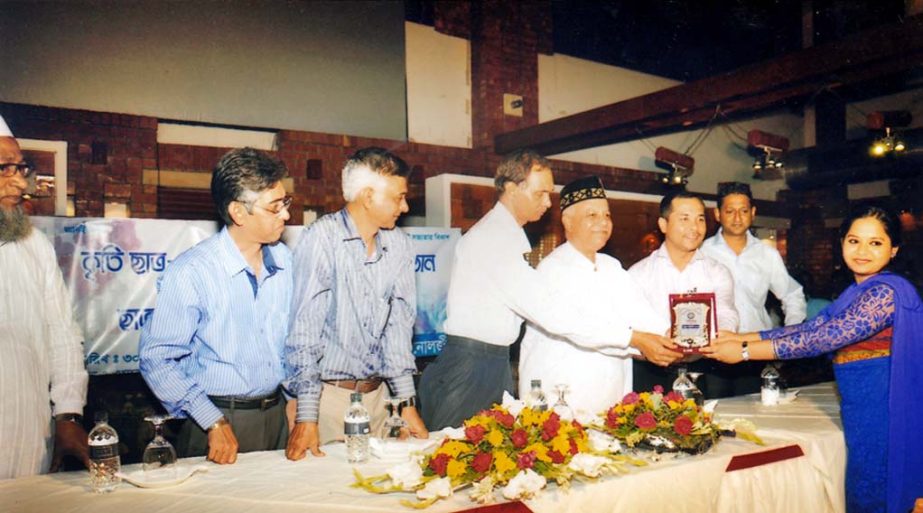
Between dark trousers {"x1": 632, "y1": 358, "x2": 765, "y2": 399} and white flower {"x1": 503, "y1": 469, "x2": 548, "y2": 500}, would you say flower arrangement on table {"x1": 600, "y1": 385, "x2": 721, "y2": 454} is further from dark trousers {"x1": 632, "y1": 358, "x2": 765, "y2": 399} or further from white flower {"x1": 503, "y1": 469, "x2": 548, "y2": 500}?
dark trousers {"x1": 632, "y1": 358, "x2": 765, "y2": 399}

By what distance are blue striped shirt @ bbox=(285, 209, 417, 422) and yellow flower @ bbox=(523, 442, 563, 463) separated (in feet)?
2.70

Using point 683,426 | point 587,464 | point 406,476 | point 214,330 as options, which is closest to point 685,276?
point 683,426

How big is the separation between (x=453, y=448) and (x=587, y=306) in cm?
165

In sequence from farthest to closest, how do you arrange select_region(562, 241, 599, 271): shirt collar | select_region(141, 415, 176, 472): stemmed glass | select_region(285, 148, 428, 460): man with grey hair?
select_region(562, 241, 599, 271): shirt collar
select_region(285, 148, 428, 460): man with grey hair
select_region(141, 415, 176, 472): stemmed glass

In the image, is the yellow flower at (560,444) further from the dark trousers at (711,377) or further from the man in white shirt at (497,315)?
the dark trousers at (711,377)

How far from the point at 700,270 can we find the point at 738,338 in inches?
39.3

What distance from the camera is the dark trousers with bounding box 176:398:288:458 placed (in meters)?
2.39

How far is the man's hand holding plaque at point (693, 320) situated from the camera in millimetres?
2982

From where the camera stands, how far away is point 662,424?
229 cm

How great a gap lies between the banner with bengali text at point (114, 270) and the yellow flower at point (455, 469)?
3.23 metres

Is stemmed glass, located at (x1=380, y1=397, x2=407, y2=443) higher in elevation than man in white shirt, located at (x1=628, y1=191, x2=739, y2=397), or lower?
lower

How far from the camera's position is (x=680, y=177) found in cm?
845

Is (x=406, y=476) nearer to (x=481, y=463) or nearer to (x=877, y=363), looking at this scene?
(x=481, y=463)

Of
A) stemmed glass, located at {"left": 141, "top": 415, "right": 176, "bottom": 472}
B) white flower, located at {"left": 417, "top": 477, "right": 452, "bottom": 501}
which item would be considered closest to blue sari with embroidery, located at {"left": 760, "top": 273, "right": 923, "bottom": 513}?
white flower, located at {"left": 417, "top": 477, "right": 452, "bottom": 501}
